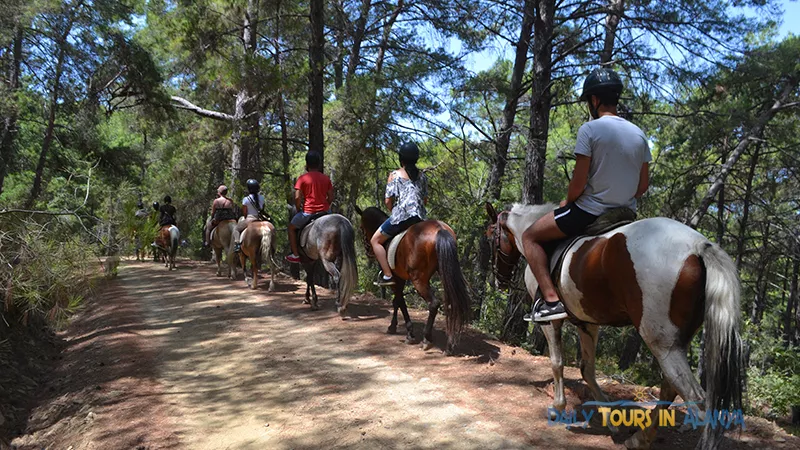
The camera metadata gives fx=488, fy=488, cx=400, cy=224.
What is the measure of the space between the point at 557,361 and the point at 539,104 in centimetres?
548

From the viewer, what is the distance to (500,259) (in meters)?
5.18

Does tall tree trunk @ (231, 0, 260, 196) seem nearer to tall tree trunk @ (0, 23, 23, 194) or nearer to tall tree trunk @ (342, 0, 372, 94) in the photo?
tall tree trunk @ (342, 0, 372, 94)

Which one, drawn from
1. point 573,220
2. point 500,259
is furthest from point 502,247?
point 573,220

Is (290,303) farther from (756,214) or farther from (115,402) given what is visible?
(756,214)

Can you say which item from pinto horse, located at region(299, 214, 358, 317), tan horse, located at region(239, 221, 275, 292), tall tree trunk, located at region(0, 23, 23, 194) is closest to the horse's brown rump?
tall tree trunk, located at region(0, 23, 23, 194)

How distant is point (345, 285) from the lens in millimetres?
7828

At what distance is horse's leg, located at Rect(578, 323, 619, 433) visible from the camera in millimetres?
4105

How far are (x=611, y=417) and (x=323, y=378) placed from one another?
2830 millimetres

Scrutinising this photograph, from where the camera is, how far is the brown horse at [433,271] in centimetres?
548

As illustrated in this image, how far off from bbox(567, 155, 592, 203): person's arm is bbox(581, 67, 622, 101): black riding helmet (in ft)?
1.62

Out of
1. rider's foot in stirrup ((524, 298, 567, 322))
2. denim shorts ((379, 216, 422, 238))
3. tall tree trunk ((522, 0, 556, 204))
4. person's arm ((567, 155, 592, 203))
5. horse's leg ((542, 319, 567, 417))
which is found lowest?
horse's leg ((542, 319, 567, 417))

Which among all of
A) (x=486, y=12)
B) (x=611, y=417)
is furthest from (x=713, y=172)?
(x=611, y=417)

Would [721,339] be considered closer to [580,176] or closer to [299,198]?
[580,176]

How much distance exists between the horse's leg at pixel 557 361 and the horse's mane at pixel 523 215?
942 mm
